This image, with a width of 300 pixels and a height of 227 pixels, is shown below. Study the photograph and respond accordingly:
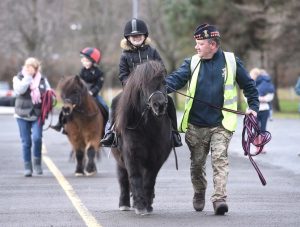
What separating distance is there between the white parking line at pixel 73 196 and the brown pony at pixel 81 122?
1.74 ft

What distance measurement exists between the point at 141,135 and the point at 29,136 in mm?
6650

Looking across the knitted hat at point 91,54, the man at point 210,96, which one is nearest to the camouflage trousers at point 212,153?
the man at point 210,96

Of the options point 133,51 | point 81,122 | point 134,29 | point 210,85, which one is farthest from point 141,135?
point 81,122

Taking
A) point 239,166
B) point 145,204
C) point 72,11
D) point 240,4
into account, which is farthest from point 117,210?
point 72,11

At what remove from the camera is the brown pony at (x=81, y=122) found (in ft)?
55.3

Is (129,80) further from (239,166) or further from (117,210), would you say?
(239,166)

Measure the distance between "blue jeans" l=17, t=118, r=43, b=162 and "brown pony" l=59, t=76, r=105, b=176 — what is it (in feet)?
1.80

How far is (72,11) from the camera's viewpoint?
233 ft

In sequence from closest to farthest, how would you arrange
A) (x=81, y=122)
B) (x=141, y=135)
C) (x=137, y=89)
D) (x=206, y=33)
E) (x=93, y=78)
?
(x=137, y=89)
(x=141, y=135)
(x=206, y=33)
(x=81, y=122)
(x=93, y=78)

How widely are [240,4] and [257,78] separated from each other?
3121cm

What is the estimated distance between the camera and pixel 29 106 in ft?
55.2

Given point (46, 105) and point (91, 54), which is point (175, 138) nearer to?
point (46, 105)

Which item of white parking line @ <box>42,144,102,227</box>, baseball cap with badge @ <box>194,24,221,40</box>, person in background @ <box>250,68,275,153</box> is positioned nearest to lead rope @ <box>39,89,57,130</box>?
white parking line @ <box>42,144,102,227</box>

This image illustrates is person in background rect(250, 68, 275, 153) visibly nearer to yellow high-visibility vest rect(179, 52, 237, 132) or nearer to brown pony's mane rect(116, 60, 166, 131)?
yellow high-visibility vest rect(179, 52, 237, 132)
